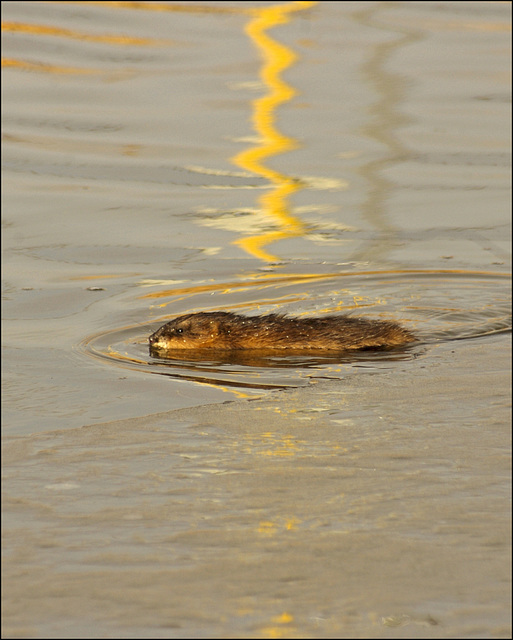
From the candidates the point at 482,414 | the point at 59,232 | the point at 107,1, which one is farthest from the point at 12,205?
the point at 107,1

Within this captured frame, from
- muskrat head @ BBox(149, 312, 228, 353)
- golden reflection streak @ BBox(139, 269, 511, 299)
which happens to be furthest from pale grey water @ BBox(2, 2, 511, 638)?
muskrat head @ BBox(149, 312, 228, 353)

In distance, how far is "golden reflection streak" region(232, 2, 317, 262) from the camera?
12.6m

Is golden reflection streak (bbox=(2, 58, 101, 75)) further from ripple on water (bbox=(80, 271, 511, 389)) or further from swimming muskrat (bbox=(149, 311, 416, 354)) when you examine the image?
swimming muskrat (bbox=(149, 311, 416, 354))

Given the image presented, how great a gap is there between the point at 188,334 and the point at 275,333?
28.1 inches

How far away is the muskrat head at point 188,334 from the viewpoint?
29.5 ft

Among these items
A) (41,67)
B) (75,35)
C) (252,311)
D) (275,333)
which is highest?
(75,35)

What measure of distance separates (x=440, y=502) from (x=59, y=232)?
8390mm

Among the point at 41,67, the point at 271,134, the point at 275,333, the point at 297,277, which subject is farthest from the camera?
the point at 41,67

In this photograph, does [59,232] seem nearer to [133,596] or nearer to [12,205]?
[12,205]

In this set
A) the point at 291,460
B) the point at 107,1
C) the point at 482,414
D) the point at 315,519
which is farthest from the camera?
the point at 107,1

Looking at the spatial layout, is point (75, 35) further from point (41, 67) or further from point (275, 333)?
point (275, 333)

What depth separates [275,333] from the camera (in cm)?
890

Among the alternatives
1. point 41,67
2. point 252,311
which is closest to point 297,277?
point 252,311

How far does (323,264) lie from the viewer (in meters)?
11.4
